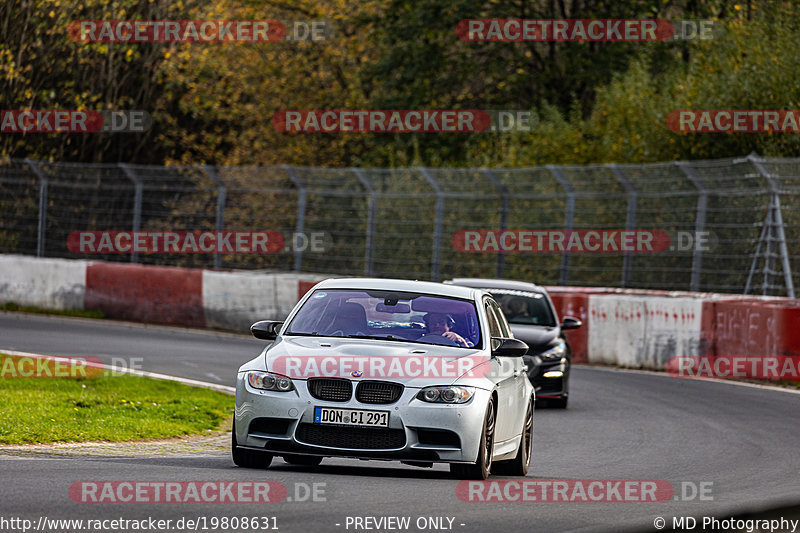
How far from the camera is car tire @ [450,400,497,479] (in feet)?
32.3

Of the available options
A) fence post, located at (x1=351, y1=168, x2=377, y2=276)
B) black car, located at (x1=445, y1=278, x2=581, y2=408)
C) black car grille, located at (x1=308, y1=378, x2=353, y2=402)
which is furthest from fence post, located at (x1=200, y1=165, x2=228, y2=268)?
black car grille, located at (x1=308, y1=378, x2=353, y2=402)

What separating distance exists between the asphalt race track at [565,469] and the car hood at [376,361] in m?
0.67

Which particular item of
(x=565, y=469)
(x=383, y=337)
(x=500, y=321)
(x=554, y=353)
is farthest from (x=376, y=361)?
(x=554, y=353)

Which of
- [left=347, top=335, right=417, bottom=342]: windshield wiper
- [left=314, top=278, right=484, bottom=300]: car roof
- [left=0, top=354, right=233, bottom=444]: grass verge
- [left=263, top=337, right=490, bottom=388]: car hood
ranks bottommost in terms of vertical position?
[left=0, top=354, right=233, bottom=444]: grass verge

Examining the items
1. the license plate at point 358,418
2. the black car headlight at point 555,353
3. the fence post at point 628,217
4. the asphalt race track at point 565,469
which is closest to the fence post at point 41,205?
the asphalt race track at point 565,469

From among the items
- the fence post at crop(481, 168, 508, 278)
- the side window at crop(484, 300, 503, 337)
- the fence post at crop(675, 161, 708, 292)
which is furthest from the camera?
the fence post at crop(481, 168, 508, 278)

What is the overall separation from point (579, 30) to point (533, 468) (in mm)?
27782

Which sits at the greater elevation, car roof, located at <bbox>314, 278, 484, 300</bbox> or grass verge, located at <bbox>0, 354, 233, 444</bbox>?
car roof, located at <bbox>314, 278, 484, 300</bbox>

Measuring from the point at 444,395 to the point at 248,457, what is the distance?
4.64 feet

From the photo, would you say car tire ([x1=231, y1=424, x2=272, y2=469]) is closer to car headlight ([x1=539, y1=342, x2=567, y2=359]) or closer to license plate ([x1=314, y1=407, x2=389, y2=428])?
license plate ([x1=314, y1=407, x2=389, y2=428])

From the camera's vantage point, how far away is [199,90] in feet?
137

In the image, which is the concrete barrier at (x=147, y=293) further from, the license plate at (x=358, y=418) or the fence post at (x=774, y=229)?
the license plate at (x=358, y=418)

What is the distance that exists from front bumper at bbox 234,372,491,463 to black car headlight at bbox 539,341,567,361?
284 inches

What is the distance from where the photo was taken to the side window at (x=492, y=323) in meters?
11.1
